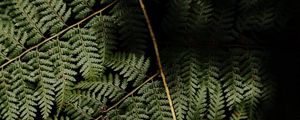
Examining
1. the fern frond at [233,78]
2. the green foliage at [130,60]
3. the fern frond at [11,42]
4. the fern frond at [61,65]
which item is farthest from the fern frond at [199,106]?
the fern frond at [11,42]

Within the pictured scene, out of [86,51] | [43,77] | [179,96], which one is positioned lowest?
[179,96]

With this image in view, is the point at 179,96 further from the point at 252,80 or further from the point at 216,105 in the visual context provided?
the point at 252,80

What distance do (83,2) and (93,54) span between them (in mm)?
281

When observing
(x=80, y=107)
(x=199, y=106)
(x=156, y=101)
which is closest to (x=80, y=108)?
(x=80, y=107)

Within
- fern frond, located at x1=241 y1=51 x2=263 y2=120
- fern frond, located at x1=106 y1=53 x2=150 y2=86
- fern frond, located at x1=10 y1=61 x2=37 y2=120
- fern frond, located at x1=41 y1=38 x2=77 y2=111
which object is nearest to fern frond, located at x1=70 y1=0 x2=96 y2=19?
fern frond, located at x1=41 y1=38 x2=77 y2=111

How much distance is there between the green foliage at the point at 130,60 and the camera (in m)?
1.88

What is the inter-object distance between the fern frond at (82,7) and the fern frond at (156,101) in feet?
1.66

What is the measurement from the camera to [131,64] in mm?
1930

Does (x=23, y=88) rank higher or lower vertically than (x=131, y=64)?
lower

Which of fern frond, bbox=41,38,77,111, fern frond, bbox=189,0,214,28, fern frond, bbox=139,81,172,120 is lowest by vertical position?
fern frond, bbox=139,81,172,120

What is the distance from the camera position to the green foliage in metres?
1.88

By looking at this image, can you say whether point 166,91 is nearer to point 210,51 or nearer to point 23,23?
point 210,51

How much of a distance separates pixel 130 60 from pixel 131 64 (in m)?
0.02

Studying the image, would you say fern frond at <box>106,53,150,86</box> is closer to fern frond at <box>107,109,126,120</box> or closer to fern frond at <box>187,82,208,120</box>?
fern frond at <box>107,109,126,120</box>
